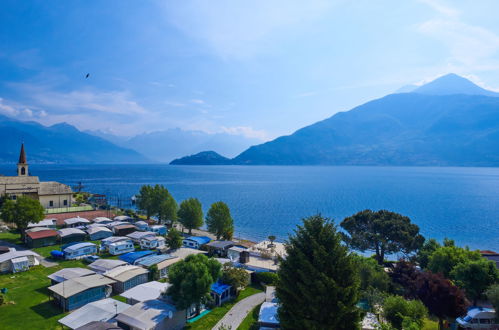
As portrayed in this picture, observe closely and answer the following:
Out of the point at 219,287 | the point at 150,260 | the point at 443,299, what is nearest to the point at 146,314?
the point at 219,287

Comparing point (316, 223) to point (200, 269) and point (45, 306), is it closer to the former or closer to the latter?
point (200, 269)

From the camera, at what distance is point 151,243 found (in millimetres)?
38312

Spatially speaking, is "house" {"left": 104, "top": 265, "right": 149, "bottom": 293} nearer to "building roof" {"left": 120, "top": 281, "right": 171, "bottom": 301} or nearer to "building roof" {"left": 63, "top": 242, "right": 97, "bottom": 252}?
"building roof" {"left": 120, "top": 281, "right": 171, "bottom": 301}

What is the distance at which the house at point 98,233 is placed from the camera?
137ft

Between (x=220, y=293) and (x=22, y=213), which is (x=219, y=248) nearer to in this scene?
(x=220, y=293)

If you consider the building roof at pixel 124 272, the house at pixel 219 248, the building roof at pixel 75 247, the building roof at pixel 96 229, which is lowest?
the house at pixel 219 248

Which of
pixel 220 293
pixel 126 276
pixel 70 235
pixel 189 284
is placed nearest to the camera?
pixel 189 284

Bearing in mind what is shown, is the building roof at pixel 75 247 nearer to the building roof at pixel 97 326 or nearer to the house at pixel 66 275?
the house at pixel 66 275

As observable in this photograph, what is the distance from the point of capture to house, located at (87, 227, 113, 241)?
4166 centimetres

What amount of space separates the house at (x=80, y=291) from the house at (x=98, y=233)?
18.7 meters

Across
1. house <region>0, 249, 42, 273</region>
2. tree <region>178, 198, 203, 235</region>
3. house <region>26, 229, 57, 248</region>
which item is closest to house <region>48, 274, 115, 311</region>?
house <region>0, 249, 42, 273</region>

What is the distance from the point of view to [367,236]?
38062mm

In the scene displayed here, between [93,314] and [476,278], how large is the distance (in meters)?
29.2

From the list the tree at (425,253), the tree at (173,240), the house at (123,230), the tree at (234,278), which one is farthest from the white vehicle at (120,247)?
the tree at (425,253)
